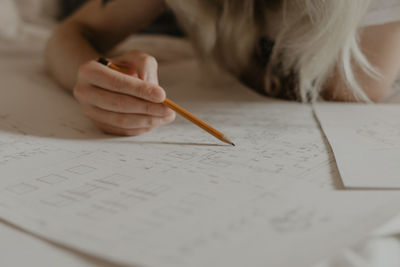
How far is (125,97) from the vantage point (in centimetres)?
50

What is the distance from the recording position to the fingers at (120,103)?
496mm

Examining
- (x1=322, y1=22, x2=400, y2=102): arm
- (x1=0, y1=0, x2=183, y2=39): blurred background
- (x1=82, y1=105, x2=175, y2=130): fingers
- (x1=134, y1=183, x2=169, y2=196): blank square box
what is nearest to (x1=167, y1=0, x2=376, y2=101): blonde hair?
(x1=322, y1=22, x2=400, y2=102): arm

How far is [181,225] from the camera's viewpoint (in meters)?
0.31

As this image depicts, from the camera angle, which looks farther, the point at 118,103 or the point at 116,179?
the point at 118,103

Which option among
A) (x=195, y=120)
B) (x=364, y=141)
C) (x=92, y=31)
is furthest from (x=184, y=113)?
(x=92, y=31)

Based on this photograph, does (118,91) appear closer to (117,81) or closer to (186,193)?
(117,81)

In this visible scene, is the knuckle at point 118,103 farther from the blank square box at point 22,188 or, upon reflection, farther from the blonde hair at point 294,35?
the blonde hair at point 294,35

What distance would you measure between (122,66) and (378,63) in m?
0.45

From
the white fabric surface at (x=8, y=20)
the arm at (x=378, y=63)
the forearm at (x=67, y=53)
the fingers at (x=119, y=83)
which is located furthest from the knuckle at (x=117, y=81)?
the white fabric surface at (x=8, y=20)

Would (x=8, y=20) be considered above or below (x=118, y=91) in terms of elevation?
above

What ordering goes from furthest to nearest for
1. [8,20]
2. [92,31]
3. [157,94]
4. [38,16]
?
[38,16]
[8,20]
[92,31]
[157,94]

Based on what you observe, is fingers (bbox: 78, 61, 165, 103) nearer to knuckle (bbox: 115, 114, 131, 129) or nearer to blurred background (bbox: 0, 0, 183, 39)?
knuckle (bbox: 115, 114, 131, 129)

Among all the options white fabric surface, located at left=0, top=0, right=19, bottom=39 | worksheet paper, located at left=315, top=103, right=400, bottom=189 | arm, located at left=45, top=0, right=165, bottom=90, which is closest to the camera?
worksheet paper, located at left=315, top=103, right=400, bottom=189

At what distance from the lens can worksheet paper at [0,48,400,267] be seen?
0.94 ft
